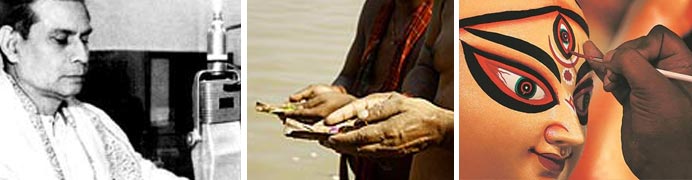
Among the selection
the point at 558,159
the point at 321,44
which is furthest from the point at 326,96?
the point at 558,159

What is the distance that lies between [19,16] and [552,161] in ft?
2.98

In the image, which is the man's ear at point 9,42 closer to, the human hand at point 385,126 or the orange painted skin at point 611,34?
the human hand at point 385,126

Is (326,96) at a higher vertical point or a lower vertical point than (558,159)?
higher

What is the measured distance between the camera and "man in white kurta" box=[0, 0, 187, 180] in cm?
204

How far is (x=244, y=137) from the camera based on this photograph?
2236 millimetres

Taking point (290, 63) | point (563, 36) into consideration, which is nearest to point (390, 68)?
point (290, 63)

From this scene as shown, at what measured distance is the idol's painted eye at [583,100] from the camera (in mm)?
2348

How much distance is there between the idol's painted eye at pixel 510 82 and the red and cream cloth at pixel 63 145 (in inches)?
A: 22.2

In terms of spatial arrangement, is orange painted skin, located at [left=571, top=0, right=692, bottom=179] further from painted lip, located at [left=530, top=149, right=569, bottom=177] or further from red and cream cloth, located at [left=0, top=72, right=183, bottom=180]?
red and cream cloth, located at [left=0, top=72, right=183, bottom=180]

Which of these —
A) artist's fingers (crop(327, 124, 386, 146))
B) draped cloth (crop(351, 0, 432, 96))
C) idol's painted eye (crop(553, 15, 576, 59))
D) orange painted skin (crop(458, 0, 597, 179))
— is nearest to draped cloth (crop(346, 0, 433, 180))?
draped cloth (crop(351, 0, 432, 96))

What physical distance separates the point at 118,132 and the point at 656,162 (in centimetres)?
91

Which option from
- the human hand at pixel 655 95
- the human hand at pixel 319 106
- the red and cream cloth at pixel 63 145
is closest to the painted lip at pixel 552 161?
the human hand at pixel 655 95

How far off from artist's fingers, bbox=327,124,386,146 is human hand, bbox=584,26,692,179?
558 mm

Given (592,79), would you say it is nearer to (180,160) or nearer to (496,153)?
(496,153)
